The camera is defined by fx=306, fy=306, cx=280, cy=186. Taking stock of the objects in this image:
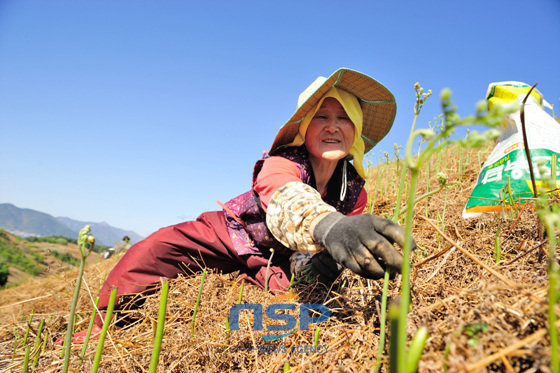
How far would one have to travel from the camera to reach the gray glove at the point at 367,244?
2.63ft

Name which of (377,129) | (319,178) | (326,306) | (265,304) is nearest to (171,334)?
(265,304)

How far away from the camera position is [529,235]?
3.90 feet

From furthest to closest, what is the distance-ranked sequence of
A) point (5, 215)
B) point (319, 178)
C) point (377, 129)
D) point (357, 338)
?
point (5, 215) < point (377, 129) < point (319, 178) < point (357, 338)

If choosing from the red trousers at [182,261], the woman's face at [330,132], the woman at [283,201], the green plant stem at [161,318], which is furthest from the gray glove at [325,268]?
the green plant stem at [161,318]

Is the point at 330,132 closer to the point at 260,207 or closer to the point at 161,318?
the point at 260,207

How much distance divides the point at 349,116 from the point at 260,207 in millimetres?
713

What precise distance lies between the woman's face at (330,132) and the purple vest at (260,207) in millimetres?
115

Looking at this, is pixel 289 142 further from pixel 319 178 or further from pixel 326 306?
pixel 326 306

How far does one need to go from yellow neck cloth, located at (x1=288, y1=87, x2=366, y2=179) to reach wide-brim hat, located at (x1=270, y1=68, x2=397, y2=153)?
0.10 feet

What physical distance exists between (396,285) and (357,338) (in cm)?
32

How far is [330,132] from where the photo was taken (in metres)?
1.73

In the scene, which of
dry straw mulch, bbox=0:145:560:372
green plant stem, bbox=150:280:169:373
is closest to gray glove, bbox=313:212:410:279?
dry straw mulch, bbox=0:145:560:372

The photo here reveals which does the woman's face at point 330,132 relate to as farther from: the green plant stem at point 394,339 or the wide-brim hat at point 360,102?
the green plant stem at point 394,339

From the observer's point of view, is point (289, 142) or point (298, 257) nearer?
point (298, 257)
